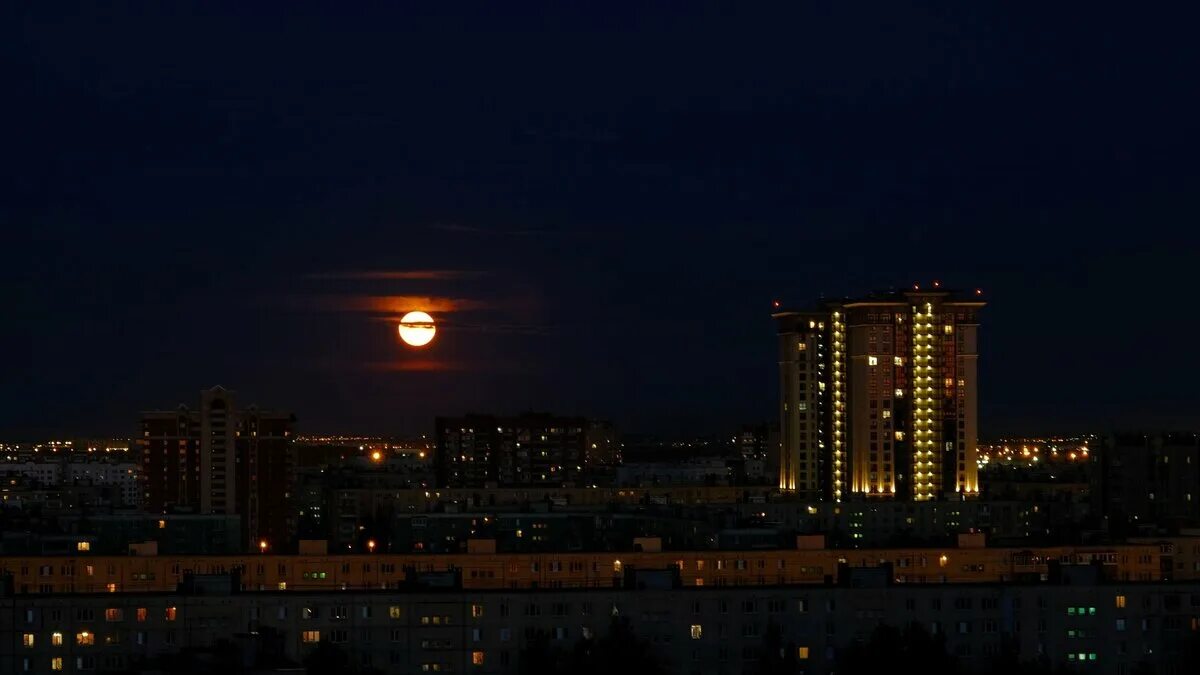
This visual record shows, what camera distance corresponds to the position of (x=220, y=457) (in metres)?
120

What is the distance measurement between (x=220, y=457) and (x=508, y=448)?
172ft

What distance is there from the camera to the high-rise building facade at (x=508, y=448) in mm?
168125

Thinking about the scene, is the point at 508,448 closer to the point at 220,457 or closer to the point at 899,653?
the point at 220,457

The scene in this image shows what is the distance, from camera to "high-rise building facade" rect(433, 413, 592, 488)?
168 m

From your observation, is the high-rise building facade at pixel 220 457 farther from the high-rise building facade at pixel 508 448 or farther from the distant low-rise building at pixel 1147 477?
the high-rise building facade at pixel 508 448

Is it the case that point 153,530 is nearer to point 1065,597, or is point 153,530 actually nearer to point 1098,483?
point 1065,597

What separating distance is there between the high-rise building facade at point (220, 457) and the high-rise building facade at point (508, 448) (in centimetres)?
4497

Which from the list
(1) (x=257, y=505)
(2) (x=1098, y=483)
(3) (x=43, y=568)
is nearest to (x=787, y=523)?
(2) (x=1098, y=483)

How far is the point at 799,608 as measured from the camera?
144 feet

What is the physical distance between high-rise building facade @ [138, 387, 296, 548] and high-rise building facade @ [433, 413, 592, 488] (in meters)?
45.0

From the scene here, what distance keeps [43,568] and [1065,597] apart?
27.5 metres

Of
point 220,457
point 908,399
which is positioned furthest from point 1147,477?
point 220,457

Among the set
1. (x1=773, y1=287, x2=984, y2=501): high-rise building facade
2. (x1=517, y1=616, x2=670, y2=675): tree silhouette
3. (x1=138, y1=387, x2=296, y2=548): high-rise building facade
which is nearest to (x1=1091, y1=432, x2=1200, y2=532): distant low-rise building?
(x1=773, y1=287, x2=984, y2=501): high-rise building facade

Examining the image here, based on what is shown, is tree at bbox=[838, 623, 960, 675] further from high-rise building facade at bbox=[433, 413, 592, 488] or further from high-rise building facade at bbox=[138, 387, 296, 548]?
high-rise building facade at bbox=[433, 413, 592, 488]
